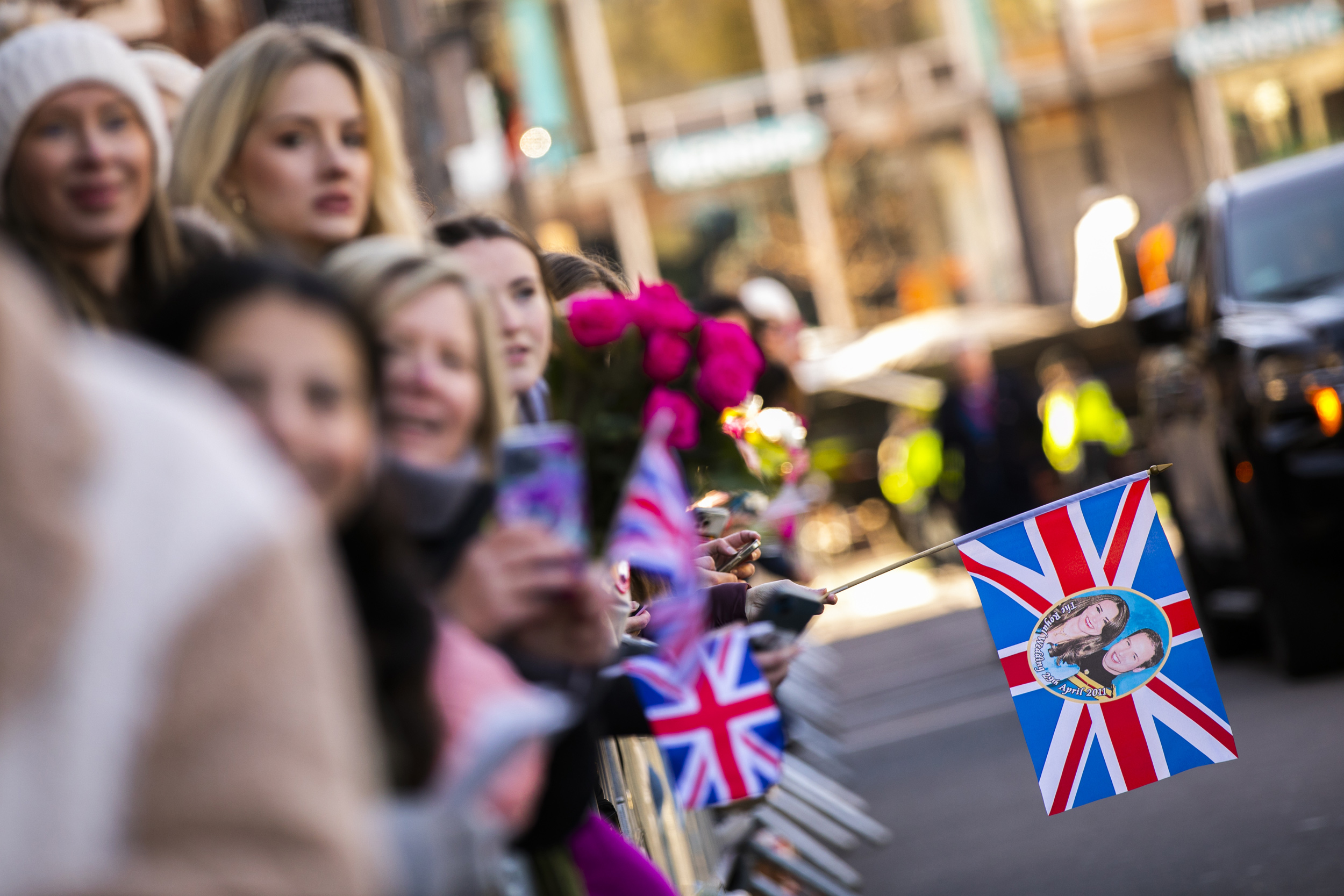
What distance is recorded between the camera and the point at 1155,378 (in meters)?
9.07

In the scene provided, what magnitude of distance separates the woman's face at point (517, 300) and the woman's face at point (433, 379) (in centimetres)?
68

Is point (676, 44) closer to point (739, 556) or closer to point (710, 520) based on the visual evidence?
point (739, 556)

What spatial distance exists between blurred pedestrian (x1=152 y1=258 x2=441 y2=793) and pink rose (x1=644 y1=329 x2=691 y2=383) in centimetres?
97

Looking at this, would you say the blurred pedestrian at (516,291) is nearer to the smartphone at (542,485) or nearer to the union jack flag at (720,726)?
the union jack flag at (720,726)

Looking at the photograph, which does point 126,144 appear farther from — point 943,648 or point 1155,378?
point 943,648

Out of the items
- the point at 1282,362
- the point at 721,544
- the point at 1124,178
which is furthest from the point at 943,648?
the point at 1124,178

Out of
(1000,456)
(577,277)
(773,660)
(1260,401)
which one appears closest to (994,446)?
(1000,456)

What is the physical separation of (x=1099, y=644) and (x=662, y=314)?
4.62 ft

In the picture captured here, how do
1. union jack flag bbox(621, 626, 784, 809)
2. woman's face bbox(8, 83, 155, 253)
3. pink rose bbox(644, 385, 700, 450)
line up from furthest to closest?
1. union jack flag bbox(621, 626, 784, 809)
2. pink rose bbox(644, 385, 700, 450)
3. woman's face bbox(8, 83, 155, 253)

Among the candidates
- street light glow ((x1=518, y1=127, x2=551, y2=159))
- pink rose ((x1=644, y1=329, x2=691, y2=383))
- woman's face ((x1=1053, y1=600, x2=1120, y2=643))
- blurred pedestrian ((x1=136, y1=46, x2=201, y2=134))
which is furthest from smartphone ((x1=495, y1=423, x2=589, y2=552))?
street light glow ((x1=518, y1=127, x2=551, y2=159))

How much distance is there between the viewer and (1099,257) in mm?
17969

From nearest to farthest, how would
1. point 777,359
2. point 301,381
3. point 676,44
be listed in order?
1. point 301,381
2. point 777,359
3. point 676,44

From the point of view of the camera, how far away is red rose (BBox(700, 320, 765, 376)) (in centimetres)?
284

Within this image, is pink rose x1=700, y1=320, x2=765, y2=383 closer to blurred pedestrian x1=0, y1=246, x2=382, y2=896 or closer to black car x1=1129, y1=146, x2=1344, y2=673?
blurred pedestrian x1=0, y1=246, x2=382, y2=896
